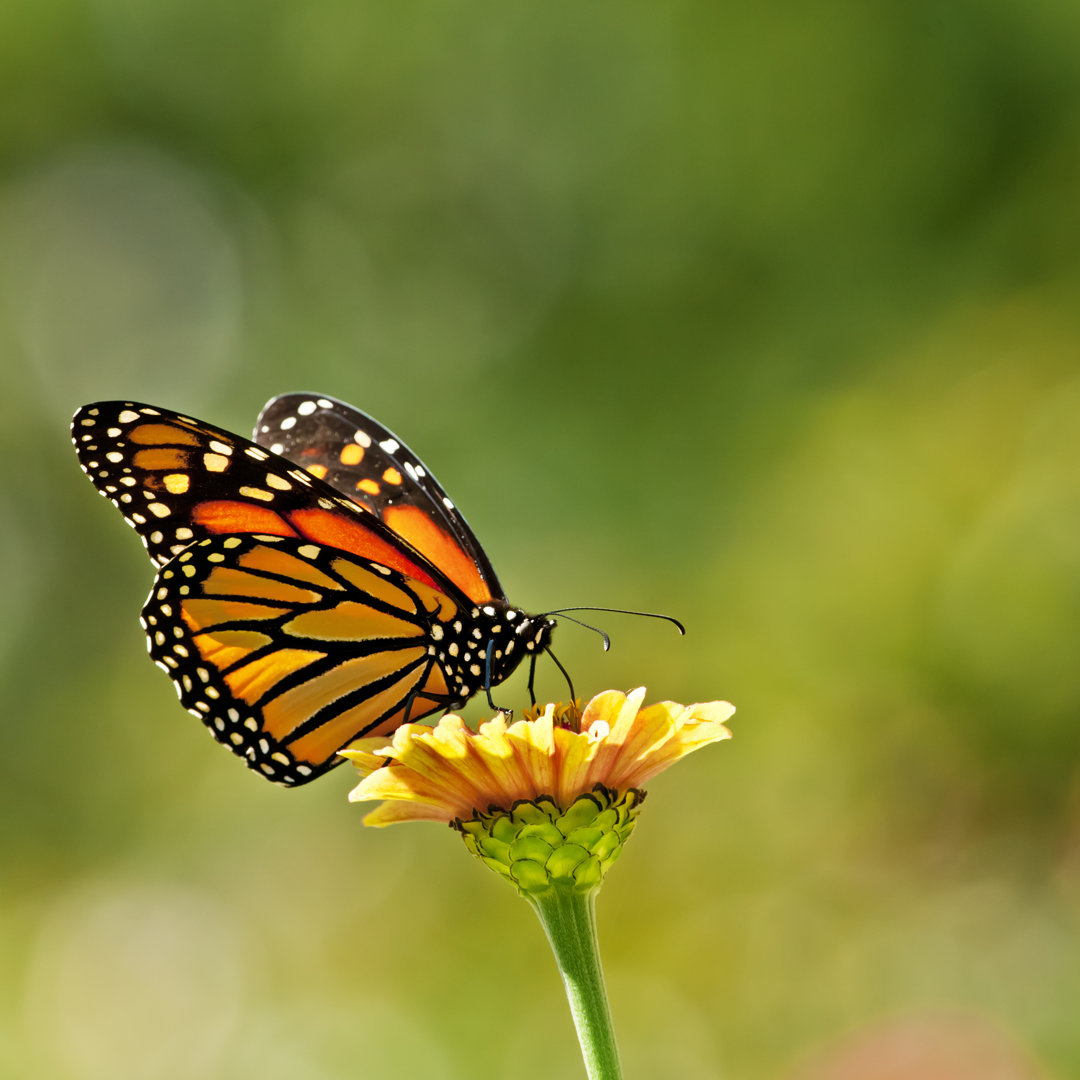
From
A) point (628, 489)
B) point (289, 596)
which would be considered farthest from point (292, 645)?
point (628, 489)

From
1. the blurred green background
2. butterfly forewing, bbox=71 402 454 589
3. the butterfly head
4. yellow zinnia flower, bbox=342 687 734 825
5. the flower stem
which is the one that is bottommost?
the flower stem

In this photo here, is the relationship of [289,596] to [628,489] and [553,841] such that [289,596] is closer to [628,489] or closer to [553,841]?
[553,841]

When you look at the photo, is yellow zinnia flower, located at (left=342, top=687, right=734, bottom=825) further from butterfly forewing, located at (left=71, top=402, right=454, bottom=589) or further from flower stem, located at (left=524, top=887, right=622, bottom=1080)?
butterfly forewing, located at (left=71, top=402, right=454, bottom=589)

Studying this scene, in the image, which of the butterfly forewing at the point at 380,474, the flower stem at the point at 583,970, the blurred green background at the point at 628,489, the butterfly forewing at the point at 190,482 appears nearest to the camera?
the flower stem at the point at 583,970

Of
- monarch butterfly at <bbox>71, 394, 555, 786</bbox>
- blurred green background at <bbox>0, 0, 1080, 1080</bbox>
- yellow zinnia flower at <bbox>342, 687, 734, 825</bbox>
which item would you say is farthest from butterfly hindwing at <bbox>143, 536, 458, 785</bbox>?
blurred green background at <bbox>0, 0, 1080, 1080</bbox>

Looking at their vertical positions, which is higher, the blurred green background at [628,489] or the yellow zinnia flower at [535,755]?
the blurred green background at [628,489]

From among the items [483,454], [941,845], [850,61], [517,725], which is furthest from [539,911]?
[850,61]

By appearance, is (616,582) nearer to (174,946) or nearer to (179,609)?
(174,946)

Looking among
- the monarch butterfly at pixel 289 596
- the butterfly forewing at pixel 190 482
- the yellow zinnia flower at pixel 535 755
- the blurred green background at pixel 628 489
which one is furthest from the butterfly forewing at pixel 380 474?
the blurred green background at pixel 628 489

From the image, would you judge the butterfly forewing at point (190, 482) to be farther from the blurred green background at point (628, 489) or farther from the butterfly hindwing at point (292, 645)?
the blurred green background at point (628, 489)
